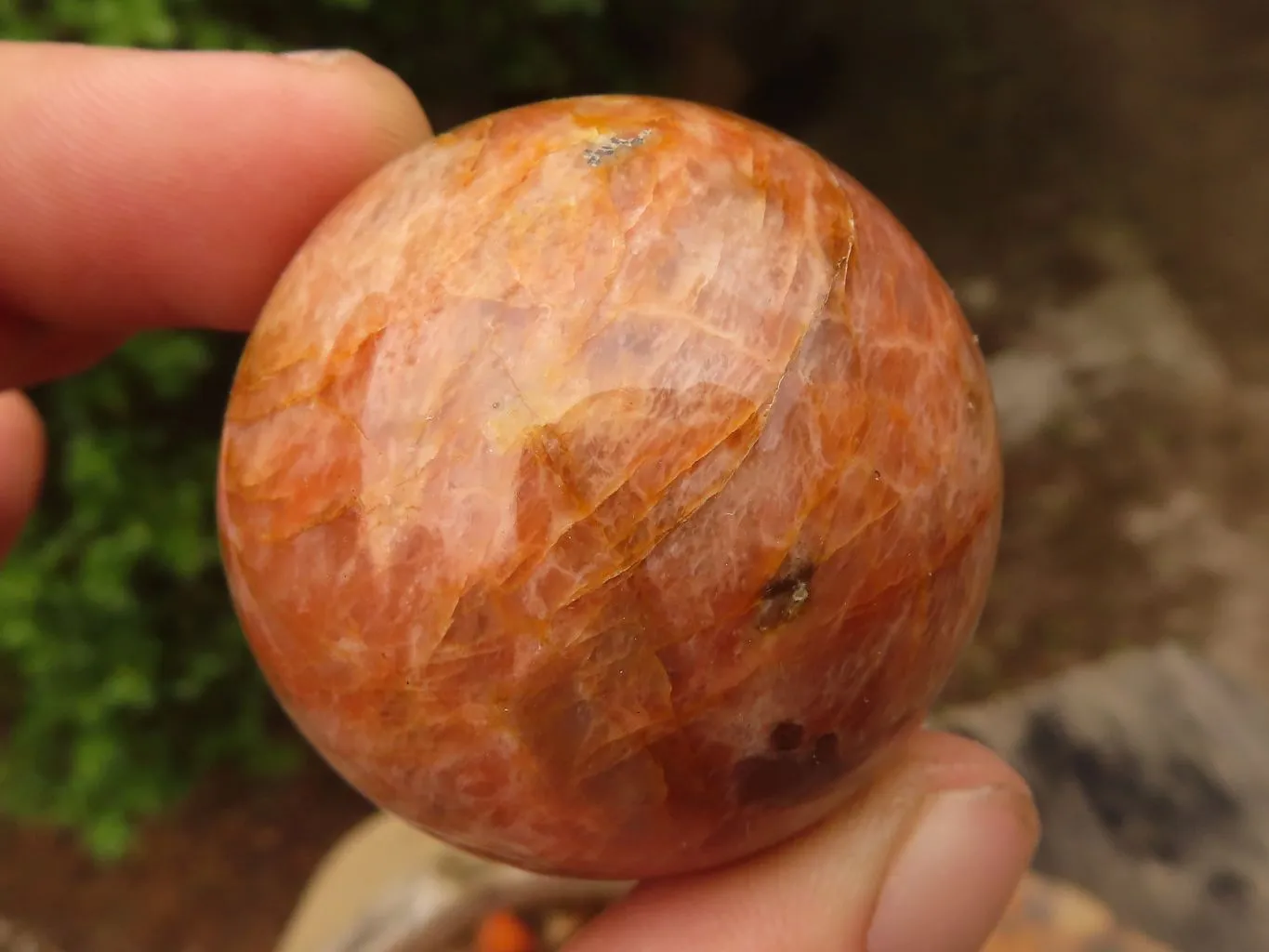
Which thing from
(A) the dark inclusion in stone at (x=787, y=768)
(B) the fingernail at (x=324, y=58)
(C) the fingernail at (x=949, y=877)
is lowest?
(C) the fingernail at (x=949, y=877)

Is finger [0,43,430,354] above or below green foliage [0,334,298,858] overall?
above

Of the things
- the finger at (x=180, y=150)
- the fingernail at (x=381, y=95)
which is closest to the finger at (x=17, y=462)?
the finger at (x=180, y=150)

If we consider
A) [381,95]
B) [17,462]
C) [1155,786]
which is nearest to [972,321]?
[1155,786]

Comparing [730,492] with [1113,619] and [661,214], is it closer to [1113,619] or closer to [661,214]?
[661,214]

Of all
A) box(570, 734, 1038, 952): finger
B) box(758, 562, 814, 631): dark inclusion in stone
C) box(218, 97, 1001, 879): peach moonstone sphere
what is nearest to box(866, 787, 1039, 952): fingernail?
box(570, 734, 1038, 952): finger

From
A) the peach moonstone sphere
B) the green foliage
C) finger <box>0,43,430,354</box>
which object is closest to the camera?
the peach moonstone sphere

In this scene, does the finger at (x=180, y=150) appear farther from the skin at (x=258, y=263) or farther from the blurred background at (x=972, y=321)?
the blurred background at (x=972, y=321)

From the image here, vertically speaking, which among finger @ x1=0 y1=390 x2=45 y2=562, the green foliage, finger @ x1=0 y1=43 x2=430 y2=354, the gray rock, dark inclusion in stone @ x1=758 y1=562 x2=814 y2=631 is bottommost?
the gray rock

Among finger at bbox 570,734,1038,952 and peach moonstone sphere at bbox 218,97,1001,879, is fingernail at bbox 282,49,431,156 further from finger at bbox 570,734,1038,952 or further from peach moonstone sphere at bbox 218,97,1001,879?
finger at bbox 570,734,1038,952
